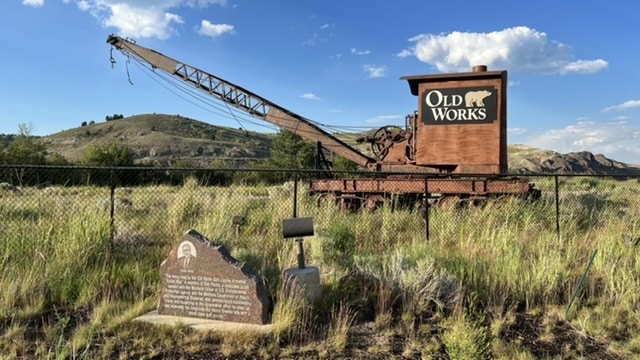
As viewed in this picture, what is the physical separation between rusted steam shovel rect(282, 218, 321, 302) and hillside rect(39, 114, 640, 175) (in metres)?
52.0

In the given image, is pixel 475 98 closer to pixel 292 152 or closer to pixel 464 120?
pixel 464 120

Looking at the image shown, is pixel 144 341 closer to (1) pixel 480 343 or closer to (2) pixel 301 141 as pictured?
(1) pixel 480 343

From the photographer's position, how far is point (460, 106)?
13.6 metres

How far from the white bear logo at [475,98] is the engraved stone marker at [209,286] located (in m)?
10.0

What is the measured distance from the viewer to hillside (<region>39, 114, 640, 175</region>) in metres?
60.8

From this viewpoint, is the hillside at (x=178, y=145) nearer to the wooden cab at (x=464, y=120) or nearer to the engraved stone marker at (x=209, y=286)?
the wooden cab at (x=464, y=120)

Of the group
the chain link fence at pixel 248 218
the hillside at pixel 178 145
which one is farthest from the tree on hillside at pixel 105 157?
the chain link fence at pixel 248 218

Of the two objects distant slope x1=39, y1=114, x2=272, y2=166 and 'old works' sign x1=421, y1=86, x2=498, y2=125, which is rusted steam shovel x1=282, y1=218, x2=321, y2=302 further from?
distant slope x1=39, y1=114, x2=272, y2=166

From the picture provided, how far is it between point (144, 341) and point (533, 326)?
3989 mm

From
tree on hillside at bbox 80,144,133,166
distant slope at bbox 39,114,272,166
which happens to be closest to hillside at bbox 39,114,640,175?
distant slope at bbox 39,114,272,166

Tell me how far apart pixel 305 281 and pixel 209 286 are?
1.01m

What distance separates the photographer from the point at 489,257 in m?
7.24

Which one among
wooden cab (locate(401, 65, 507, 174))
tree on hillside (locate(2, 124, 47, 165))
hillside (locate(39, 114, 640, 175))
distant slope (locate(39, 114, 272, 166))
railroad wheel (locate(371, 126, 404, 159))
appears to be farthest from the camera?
distant slope (locate(39, 114, 272, 166))

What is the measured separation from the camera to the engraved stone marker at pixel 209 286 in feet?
16.6
